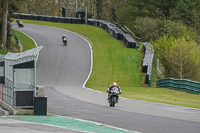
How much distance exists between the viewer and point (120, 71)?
4562cm

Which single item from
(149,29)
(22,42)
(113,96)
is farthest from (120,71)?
(149,29)

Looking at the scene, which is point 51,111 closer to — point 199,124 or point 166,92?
point 199,124

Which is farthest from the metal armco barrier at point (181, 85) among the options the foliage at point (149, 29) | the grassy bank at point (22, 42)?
the foliage at point (149, 29)

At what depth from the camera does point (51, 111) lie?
66.8 feet

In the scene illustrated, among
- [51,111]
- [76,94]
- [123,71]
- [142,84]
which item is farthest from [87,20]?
[51,111]

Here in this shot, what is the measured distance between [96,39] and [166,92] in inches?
1101

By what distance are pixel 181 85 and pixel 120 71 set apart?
9.89m

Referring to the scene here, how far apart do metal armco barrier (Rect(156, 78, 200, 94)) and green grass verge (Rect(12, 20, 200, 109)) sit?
0.89 m

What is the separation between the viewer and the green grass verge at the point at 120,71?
33.1 metres

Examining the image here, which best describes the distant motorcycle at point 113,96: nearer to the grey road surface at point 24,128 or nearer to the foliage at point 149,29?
the grey road surface at point 24,128

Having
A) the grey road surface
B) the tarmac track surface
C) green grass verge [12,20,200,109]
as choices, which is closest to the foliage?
green grass verge [12,20,200,109]

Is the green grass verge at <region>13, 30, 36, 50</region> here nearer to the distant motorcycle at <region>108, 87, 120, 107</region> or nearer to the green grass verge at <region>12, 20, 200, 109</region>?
the green grass verge at <region>12, 20, 200, 109</region>

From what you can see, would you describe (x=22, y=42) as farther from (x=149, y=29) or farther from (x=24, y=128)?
(x=24, y=128)

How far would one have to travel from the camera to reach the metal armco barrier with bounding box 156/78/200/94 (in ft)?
116
